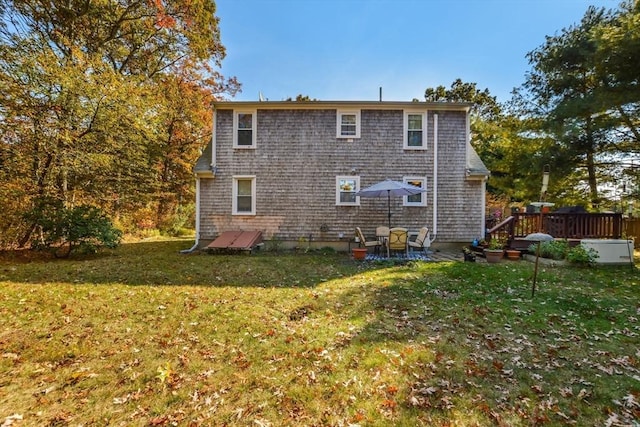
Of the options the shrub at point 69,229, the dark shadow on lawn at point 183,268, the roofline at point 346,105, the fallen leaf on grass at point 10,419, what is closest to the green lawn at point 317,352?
the fallen leaf on grass at point 10,419

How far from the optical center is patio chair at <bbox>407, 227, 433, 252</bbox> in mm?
10344

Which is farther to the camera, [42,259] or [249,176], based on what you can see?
[249,176]

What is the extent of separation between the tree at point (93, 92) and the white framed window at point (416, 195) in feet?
34.2

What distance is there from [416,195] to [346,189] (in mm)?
2740

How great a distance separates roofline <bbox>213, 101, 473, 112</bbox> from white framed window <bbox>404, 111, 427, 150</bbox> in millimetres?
297

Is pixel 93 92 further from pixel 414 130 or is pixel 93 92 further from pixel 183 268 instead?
pixel 414 130

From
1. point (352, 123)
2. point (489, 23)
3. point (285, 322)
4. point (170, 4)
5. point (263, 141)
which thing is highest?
point (170, 4)

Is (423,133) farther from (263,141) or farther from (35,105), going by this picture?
(35,105)

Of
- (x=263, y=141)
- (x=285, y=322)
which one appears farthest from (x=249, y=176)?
(x=285, y=322)

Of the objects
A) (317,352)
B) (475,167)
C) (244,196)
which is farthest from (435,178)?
(317,352)

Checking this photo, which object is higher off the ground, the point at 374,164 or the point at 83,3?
the point at 83,3

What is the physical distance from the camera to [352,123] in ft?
39.3

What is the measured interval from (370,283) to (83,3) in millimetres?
16002

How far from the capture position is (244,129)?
12.1 m
